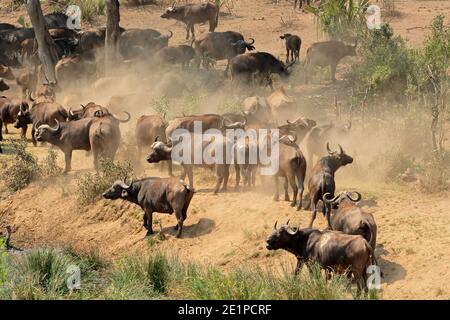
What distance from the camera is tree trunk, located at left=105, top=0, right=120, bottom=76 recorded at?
28.4 meters

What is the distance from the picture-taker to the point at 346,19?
2859 cm

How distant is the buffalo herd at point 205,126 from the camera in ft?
42.9

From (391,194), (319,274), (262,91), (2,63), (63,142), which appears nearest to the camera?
(319,274)

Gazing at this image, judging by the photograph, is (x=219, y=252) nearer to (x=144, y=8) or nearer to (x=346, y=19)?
(x=346, y=19)

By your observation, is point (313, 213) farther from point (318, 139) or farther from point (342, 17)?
point (342, 17)

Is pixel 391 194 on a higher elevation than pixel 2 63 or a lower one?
lower

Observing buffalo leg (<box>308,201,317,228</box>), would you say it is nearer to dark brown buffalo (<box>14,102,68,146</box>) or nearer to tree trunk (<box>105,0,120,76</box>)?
dark brown buffalo (<box>14,102,68,146</box>)

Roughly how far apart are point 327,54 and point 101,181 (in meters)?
12.1

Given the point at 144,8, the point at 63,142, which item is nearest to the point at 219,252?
the point at 63,142

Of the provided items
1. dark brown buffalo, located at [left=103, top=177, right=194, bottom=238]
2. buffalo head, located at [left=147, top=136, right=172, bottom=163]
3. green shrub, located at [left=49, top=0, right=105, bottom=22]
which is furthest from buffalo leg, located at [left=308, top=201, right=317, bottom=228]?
green shrub, located at [left=49, top=0, right=105, bottom=22]

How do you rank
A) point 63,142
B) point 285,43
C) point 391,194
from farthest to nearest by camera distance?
point 285,43, point 63,142, point 391,194

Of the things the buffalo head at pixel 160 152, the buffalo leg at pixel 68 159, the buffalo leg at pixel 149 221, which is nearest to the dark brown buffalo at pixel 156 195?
the buffalo leg at pixel 149 221

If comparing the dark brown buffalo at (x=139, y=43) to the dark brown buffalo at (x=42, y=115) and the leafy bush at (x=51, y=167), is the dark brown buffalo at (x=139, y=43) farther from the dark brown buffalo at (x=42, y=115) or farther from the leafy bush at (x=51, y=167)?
the leafy bush at (x=51, y=167)
